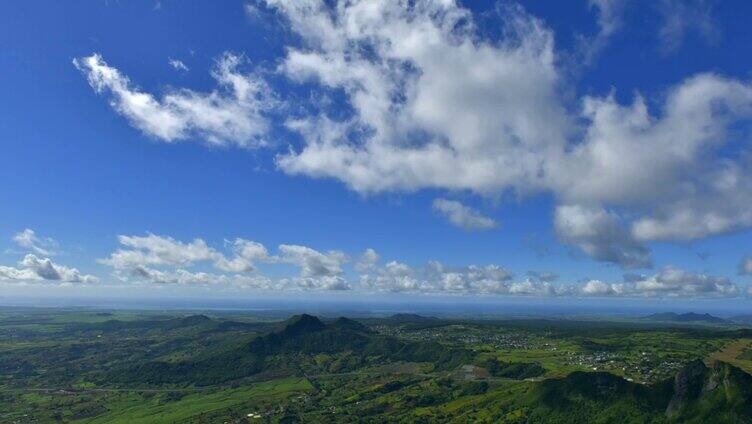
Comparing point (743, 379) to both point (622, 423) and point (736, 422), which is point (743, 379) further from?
point (622, 423)

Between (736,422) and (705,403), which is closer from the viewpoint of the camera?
(736,422)

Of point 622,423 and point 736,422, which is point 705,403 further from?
point 622,423

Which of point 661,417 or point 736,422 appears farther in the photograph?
point 661,417

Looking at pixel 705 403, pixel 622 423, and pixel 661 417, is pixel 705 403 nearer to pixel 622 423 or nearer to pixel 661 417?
pixel 661 417

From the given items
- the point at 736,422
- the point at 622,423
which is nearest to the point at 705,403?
the point at 736,422

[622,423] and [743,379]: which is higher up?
[743,379]

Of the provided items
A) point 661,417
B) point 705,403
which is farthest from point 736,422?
point 661,417

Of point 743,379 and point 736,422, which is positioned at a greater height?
point 743,379
